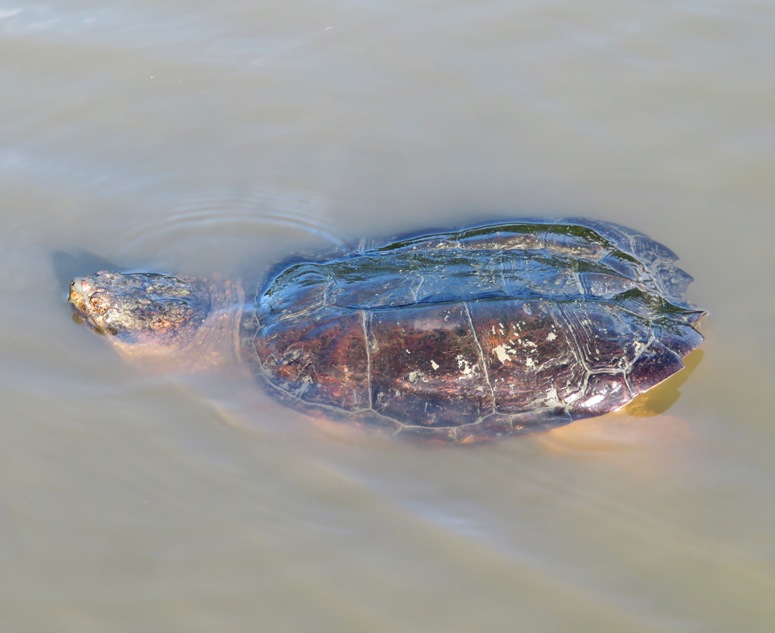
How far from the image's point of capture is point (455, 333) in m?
4.02

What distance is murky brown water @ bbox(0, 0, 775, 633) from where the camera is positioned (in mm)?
3436

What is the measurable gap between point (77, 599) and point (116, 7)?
5.85 metres

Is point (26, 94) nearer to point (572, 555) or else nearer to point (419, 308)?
point (419, 308)

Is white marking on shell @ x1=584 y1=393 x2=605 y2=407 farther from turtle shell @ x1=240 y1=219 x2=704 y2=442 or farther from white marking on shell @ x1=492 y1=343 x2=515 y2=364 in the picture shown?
white marking on shell @ x1=492 y1=343 x2=515 y2=364

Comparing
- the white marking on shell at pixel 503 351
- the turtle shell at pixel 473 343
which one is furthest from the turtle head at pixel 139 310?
the white marking on shell at pixel 503 351

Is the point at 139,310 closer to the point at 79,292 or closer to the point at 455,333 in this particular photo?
the point at 79,292

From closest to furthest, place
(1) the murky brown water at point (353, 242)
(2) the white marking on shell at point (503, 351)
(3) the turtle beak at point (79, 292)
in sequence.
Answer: (1) the murky brown water at point (353, 242), (2) the white marking on shell at point (503, 351), (3) the turtle beak at point (79, 292)

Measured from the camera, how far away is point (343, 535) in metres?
3.64

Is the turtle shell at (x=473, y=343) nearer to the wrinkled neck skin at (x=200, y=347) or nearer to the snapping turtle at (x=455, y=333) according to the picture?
the snapping turtle at (x=455, y=333)

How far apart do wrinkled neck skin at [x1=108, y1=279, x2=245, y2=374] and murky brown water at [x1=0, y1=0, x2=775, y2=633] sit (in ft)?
0.52

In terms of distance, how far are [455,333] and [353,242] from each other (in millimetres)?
1505

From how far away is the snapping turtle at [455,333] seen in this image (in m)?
4.05

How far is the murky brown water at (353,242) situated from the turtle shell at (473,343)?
0.22 meters

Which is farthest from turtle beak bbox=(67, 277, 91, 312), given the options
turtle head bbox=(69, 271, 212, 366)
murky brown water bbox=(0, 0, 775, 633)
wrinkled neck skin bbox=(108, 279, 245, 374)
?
wrinkled neck skin bbox=(108, 279, 245, 374)
